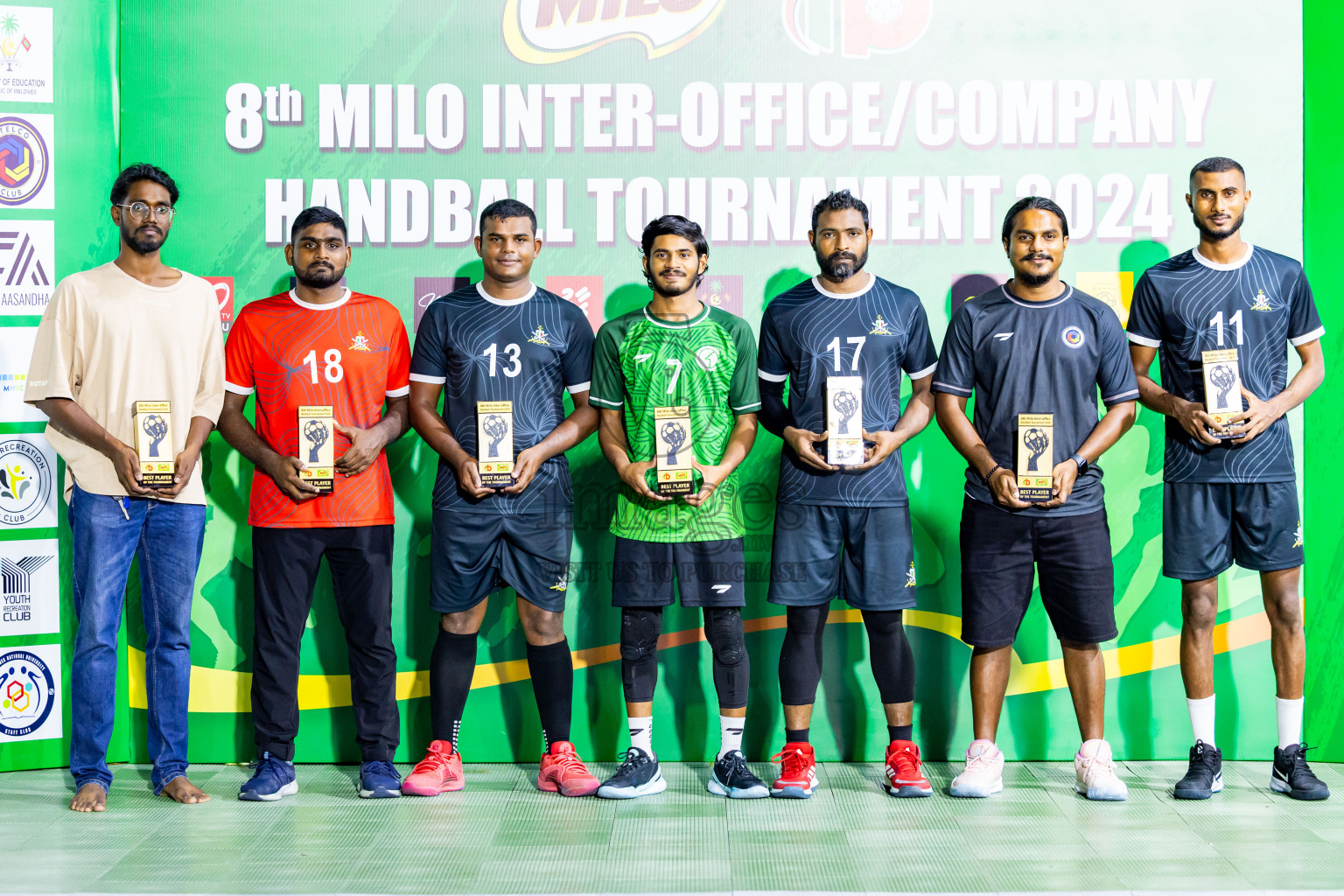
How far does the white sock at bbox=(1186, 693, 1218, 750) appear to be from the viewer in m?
3.62

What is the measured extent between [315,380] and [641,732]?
62.7 inches

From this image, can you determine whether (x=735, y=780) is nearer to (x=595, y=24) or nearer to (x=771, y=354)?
(x=771, y=354)

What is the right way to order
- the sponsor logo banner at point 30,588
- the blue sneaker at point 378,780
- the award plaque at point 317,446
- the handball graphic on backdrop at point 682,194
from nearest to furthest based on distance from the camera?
the award plaque at point 317,446 < the blue sneaker at point 378,780 < the sponsor logo banner at point 30,588 < the handball graphic on backdrop at point 682,194

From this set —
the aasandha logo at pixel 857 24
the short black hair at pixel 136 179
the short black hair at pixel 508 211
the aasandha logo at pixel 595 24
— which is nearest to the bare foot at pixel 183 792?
the short black hair at pixel 136 179

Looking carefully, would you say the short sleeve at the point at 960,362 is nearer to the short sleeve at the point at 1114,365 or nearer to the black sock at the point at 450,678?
the short sleeve at the point at 1114,365

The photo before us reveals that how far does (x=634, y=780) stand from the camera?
359cm

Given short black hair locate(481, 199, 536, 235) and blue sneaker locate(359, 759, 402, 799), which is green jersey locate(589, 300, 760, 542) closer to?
short black hair locate(481, 199, 536, 235)

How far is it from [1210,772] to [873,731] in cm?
112

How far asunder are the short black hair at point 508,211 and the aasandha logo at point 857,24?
48.6 inches

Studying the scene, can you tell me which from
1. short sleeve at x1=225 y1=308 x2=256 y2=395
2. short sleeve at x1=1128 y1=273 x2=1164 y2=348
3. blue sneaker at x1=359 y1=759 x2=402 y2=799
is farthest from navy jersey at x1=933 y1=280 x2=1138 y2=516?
short sleeve at x1=225 y1=308 x2=256 y2=395

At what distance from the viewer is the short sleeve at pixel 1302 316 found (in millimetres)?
3619

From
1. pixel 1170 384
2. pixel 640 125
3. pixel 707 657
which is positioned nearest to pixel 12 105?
pixel 640 125

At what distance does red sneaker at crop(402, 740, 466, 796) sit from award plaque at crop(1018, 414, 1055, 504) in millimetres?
2086

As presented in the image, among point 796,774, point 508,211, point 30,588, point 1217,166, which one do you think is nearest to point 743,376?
point 508,211
